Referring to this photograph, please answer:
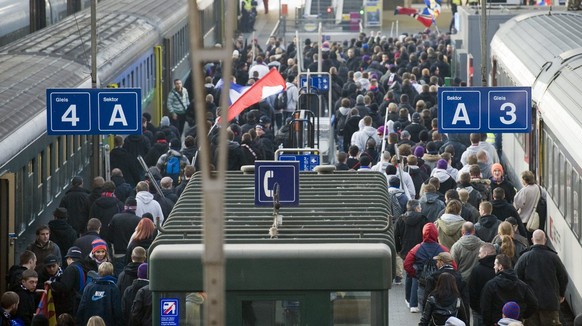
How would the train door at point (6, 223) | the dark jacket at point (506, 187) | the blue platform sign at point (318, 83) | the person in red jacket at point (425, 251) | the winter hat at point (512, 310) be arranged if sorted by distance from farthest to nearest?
the blue platform sign at point (318, 83) → the dark jacket at point (506, 187) → the train door at point (6, 223) → the person in red jacket at point (425, 251) → the winter hat at point (512, 310)

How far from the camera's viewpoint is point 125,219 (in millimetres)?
16891

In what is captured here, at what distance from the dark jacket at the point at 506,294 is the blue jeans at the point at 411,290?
333 centimetres

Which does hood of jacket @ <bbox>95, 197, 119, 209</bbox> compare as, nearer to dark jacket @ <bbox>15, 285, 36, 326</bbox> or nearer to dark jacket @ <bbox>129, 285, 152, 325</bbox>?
dark jacket @ <bbox>15, 285, 36, 326</bbox>

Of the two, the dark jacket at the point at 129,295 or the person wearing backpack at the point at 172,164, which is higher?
the dark jacket at the point at 129,295

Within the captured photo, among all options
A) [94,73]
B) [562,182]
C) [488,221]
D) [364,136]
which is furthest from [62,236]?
[364,136]

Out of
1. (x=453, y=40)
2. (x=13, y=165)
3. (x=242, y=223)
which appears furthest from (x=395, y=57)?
(x=242, y=223)

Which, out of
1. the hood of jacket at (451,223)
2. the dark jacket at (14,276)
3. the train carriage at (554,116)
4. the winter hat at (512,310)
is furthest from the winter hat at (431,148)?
the winter hat at (512,310)

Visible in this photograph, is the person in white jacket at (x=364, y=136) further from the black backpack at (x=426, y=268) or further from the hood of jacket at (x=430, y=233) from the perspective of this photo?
the hood of jacket at (x=430, y=233)

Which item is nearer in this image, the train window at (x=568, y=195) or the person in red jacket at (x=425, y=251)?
the person in red jacket at (x=425, y=251)

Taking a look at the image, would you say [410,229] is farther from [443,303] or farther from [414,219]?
[443,303]

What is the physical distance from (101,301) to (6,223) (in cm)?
295

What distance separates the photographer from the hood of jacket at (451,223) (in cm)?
1652

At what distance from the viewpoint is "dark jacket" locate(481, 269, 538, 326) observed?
13.7 metres

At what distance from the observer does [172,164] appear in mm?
22078
